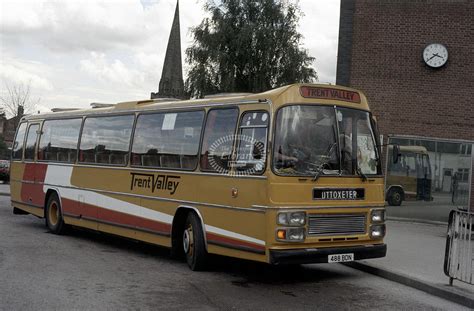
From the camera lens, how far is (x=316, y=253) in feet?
26.8

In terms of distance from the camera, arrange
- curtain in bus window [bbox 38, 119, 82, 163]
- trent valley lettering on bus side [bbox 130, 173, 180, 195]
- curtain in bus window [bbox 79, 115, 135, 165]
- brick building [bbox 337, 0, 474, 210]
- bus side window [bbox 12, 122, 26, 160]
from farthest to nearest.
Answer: brick building [bbox 337, 0, 474, 210] → bus side window [bbox 12, 122, 26, 160] → curtain in bus window [bbox 38, 119, 82, 163] → curtain in bus window [bbox 79, 115, 135, 165] → trent valley lettering on bus side [bbox 130, 173, 180, 195]

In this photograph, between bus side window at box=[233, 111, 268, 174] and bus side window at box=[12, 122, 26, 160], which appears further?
bus side window at box=[12, 122, 26, 160]

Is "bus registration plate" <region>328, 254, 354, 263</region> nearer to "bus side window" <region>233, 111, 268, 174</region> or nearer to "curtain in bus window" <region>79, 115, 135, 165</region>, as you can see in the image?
"bus side window" <region>233, 111, 268, 174</region>

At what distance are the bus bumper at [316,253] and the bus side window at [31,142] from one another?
9134mm

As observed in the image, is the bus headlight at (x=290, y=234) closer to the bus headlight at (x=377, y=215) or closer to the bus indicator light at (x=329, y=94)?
the bus headlight at (x=377, y=215)

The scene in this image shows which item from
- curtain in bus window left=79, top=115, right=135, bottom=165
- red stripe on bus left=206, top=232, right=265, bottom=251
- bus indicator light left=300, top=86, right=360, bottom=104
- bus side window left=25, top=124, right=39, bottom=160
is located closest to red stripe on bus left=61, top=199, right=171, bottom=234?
curtain in bus window left=79, top=115, right=135, bottom=165

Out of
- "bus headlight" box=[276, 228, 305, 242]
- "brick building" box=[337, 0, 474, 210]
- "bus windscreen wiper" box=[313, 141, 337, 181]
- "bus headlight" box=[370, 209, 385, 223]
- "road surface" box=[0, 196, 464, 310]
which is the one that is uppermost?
"brick building" box=[337, 0, 474, 210]

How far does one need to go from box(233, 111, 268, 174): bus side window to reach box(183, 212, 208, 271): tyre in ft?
4.36

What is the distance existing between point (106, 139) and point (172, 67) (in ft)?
171

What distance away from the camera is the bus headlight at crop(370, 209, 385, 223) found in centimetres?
889

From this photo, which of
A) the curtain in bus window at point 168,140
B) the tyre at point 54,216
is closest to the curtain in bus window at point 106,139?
the curtain in bus window at point 168,140

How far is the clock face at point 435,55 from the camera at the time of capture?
59.4 ft

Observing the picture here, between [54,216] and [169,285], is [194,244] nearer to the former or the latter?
[169,285]

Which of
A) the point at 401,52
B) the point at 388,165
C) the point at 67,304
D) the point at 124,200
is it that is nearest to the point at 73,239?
the point at 124,200
